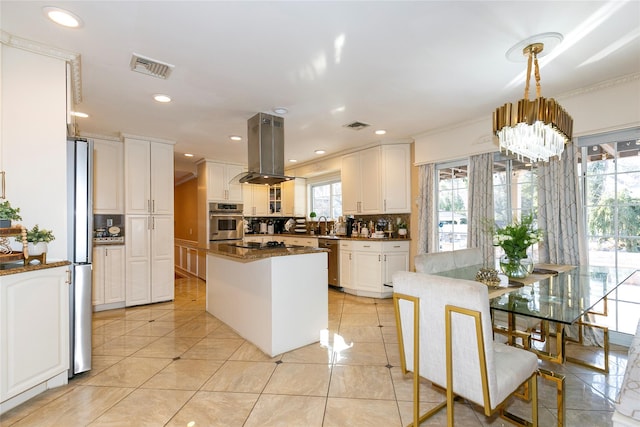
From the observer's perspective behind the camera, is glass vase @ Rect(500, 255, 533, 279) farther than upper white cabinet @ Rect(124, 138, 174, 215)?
No

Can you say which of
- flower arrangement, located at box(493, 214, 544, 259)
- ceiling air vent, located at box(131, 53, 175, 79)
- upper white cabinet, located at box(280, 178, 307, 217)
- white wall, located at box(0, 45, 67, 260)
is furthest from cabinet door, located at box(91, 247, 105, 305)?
flower arrangement, located at box(493, 214, 544, 259)

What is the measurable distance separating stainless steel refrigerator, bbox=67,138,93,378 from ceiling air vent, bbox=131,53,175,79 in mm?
734

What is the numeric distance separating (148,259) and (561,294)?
4.81 meters

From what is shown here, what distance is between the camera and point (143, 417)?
1875 mm

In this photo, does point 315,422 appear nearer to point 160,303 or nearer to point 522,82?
point 522,82

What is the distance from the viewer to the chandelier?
1.98m

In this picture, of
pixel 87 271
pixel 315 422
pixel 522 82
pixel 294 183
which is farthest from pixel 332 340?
pixel 294 183

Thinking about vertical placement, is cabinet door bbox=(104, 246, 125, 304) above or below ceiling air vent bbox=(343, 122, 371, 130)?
A: below

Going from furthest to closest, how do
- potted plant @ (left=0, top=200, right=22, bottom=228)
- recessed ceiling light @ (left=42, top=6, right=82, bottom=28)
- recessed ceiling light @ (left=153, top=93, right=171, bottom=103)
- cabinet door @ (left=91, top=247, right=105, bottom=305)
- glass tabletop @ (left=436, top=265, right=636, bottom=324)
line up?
cabinet door @ (left=91, top=247, right=105, bottom=305)
recessed ceiling light @ (left=153, top=93, right=171, bottom=103)
potted plant @ (left=0, top=200, right=22, bottom=228)
recessed ceiling light @ (left=42, top=6, right=82, bottom=28)
glass tabletop @ (left=436, top=265, right=636, bottom=324)

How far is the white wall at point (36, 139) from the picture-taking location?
2.10 metres

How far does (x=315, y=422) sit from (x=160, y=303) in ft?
11.8

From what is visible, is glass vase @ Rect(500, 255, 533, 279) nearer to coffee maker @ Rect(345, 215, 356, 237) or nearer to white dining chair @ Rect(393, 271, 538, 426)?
white dining chair @ Rect(393, 271, 538, 426)

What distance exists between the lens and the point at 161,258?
4.57 metres

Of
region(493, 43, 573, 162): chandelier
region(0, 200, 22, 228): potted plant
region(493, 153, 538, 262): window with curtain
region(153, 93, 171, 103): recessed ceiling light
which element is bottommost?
region(0, 200, 22, 228): potted plant
